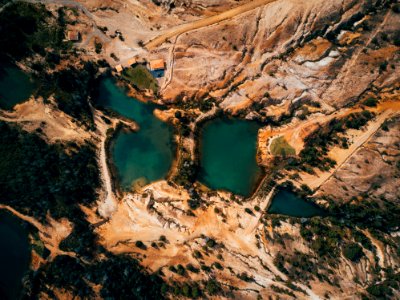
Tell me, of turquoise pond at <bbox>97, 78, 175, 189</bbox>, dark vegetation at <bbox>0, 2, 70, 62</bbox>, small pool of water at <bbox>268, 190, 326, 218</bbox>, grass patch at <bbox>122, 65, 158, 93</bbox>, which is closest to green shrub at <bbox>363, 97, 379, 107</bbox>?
small pool of water at <bbox>268, 190, 326, 218</bbox>

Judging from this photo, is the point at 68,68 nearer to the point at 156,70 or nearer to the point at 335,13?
the point at 156,70

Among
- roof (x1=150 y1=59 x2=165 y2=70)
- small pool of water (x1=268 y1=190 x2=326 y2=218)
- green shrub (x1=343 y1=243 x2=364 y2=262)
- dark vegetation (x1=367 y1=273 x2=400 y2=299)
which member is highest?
roof (x1=150 y1=59 x2=165 y2=70)

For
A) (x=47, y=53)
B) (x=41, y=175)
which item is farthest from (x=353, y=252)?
(x=47, y=53)

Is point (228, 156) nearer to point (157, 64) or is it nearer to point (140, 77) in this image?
point (157, 64)

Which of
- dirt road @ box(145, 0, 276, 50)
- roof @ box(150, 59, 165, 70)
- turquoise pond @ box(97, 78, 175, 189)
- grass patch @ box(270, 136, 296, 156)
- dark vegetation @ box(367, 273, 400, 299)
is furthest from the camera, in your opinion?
turquoise pond @ box(97, 78, 175, 189)

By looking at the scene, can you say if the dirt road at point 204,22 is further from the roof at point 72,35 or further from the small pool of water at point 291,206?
the small pool of water at point 291,206

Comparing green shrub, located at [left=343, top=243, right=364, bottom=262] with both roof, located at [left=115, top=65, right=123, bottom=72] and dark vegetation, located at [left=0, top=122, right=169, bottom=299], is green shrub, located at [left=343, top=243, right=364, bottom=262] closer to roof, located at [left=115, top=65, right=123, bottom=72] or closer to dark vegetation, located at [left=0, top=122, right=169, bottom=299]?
dark vegetation, located at [left=0, top=122, right=169, bottom=299]

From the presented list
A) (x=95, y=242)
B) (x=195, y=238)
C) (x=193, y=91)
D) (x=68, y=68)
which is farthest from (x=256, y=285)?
(x=68, y=68)
